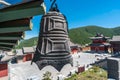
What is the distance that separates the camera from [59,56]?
5.94m

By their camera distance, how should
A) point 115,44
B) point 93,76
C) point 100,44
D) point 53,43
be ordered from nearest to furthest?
1. point 53,43
2. point 93,76
3. point 115,44
4. point 100,44

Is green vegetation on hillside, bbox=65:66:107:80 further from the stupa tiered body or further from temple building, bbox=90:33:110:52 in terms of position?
temple building, bbox=90:33:110:52

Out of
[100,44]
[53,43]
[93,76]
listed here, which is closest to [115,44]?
[100,44]

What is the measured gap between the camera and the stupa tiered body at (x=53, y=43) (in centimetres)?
592

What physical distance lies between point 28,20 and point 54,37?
4.91 metres

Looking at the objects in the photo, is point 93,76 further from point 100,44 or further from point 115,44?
point 100,44

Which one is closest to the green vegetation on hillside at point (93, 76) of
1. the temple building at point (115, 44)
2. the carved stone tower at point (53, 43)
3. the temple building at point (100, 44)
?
the carved stone tower at point (53, 43)

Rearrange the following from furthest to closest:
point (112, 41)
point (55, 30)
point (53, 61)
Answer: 1. point (112, 41)
2. point (55, 30)
3. point (53, 61)

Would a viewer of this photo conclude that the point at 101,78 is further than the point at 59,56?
Yes

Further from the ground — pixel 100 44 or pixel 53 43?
pixel 53 43

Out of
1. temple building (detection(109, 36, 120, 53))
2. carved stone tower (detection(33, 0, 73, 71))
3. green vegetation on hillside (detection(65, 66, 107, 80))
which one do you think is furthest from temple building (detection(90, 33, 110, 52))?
carved stone tower (detection(33, 0, 73, 71))

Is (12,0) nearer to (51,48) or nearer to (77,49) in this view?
(51,48)

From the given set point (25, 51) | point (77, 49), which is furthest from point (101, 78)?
point (77, 49)

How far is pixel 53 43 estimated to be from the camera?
611cm
